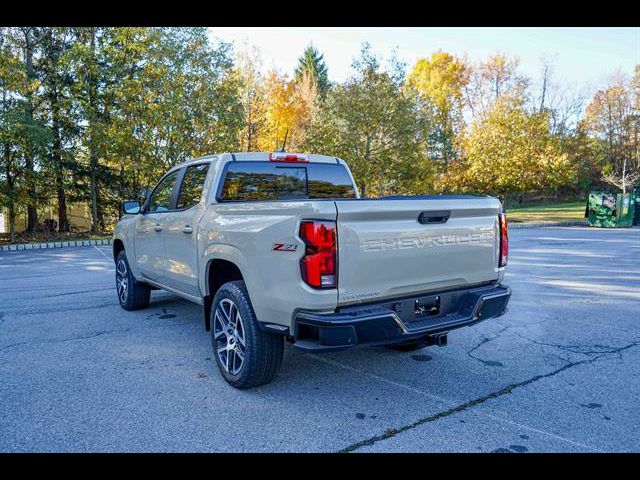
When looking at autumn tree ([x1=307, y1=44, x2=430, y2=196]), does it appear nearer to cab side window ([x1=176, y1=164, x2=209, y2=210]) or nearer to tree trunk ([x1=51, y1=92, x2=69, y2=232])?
tree trunk ([x1=51, y1=92, x2=69, y2=232])

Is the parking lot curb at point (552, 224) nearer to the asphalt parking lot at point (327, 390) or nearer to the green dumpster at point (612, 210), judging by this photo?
the green dumpster at point (612, 210)

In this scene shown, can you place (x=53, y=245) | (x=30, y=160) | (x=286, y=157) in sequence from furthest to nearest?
1. (x=30, y=160)
2. (x=53, y=245)
3. (x=286, y=157)

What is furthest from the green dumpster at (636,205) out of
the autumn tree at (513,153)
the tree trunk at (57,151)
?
the tree trunk at (57,151)

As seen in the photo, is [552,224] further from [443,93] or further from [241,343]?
[241,343]

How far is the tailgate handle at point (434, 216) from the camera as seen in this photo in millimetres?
3291

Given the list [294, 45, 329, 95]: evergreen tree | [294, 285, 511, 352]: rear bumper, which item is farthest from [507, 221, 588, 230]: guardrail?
[294, 45, 329, 95]: evergreen tree

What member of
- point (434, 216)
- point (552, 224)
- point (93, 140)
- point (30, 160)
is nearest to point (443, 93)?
point (552, 224)

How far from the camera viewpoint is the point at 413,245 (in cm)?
325

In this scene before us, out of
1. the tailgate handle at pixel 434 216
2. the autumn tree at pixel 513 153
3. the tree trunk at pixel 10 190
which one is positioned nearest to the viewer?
the tailgate handle at pixel 434 216

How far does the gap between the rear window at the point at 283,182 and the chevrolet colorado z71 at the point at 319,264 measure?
1cm

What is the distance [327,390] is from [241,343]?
0.78 meters

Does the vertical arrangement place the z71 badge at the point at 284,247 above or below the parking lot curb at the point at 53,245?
above

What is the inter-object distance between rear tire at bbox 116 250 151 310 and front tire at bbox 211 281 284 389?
268 centimetres
